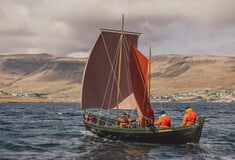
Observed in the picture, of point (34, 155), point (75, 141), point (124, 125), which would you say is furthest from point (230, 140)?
point (34, 155)

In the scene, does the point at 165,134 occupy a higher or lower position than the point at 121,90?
lower

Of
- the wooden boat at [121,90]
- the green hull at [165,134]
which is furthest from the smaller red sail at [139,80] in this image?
the green hull at [165,134]

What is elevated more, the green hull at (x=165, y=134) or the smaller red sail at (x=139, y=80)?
the smaller red sail at (x=139, y=80)

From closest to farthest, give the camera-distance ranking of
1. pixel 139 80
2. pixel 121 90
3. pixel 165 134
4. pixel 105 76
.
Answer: pixel 165 134 < pixel 139 80 < pixel 105 76 < pixel 121 90

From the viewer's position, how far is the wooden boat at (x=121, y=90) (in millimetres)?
29188

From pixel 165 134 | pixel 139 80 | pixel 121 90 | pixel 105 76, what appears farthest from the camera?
pixel 121 90

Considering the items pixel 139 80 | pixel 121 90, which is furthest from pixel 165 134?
pixel 121 90

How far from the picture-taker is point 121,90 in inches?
1474

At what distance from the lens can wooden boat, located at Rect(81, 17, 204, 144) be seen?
2919 centimetres

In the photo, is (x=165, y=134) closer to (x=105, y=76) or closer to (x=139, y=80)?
(x=139, y=80)

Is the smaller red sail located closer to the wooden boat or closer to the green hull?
the wooden boat

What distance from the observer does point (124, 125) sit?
108ft

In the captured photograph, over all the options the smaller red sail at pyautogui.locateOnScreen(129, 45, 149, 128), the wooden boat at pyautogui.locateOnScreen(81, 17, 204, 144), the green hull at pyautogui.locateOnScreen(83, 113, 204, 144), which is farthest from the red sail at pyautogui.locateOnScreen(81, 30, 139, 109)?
the green hull at pyautogui.locateOnScreen(83, 113, 204, 144)

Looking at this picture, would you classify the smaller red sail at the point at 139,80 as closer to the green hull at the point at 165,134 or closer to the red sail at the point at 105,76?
the green hull at the point at 165,134
